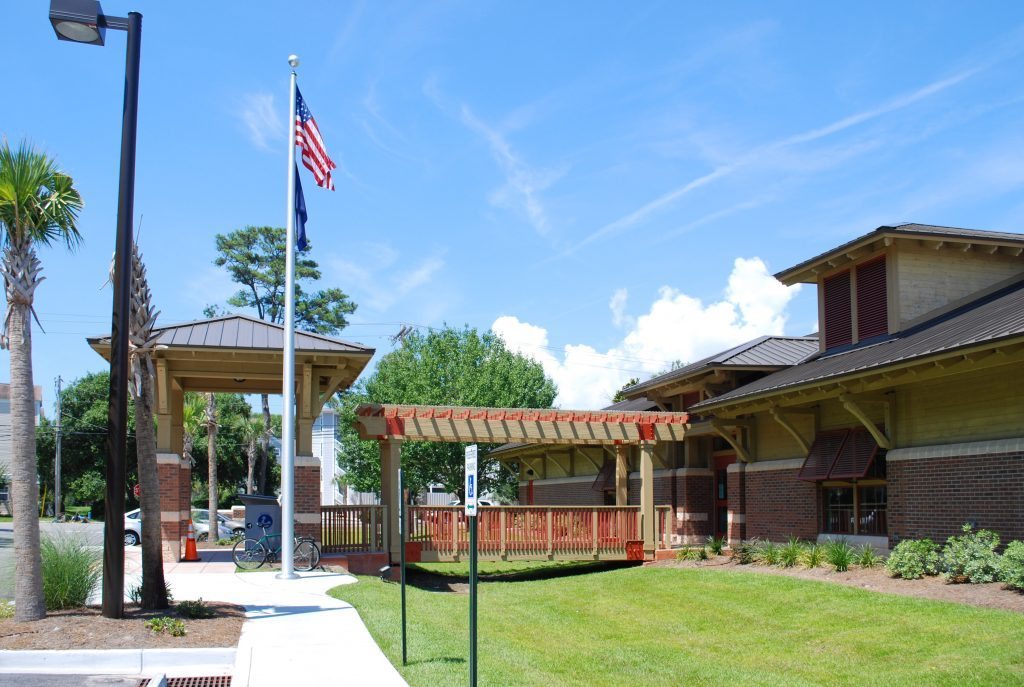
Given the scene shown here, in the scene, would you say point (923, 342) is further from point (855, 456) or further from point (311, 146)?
point (311, 146)

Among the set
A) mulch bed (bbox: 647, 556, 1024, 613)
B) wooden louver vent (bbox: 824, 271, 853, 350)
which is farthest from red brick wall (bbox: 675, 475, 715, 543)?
mulch bed (bbox: 647, 556, 1024, 613)

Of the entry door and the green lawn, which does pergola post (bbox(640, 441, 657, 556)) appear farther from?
the green lawn

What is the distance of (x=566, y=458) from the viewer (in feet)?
124

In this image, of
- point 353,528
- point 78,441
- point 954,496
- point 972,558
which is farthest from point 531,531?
point 78,441

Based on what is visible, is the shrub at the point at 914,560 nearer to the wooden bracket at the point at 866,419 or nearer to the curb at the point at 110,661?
the wooden bracket at the point at 866,419

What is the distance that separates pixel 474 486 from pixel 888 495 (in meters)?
12.5

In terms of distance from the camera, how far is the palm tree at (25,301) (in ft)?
35.7

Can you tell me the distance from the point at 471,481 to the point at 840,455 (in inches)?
531

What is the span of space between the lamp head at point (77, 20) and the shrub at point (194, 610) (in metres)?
6.99

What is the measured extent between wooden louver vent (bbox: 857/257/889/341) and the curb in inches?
613

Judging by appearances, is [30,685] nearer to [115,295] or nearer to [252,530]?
[115,295]

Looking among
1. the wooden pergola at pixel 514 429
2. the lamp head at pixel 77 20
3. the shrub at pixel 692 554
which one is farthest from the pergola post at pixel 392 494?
the lamp head at pixel 77 20

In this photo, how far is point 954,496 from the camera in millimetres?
16328

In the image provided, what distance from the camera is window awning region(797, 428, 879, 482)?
19016 mm
